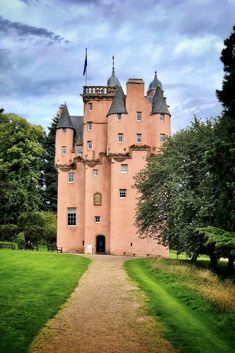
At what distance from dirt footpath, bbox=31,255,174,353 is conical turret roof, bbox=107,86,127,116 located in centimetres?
3739

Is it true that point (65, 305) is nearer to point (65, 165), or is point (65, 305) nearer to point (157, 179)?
point (157, 179)

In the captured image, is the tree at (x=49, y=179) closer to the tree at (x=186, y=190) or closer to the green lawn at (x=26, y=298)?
the tree at (x=186, y=190)

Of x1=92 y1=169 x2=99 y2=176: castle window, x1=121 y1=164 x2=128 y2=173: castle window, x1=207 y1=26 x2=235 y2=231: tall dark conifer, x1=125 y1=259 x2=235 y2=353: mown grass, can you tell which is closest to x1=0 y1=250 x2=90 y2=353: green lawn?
x1=125 y1=259 x2=235 y2=353: mown grass

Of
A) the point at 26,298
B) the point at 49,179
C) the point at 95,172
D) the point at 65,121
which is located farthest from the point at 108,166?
the point at 26,298

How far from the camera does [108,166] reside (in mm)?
54156

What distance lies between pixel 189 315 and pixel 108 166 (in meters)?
41.0

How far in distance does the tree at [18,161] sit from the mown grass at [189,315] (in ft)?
107

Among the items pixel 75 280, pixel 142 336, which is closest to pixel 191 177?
pixel 75 280

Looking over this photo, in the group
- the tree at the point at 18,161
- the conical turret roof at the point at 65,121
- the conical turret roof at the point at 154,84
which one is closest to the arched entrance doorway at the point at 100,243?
the tree at the point at 18,161

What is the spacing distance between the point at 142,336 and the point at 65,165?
152ft

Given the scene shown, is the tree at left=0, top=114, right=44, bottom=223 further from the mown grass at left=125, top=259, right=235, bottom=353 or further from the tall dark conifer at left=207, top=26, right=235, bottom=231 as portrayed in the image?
the tall dark conifer at left=207, top=26, right=235, bottom=231

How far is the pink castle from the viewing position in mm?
51406

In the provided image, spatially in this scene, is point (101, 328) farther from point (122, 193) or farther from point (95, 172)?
point (95, 172)

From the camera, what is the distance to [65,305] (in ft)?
47.9
